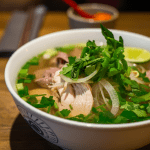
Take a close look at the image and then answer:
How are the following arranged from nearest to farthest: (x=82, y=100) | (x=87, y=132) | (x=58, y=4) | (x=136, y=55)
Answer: (x=87, y=132) → (x=82, y=100) → (x=136, y=55) → (x=58, y=4)

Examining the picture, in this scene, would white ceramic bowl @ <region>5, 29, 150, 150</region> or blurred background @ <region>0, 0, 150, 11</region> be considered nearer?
white ceramic bowl @ <region>5, 29, 150, 150</region>

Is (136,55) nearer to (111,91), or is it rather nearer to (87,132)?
(111,91)

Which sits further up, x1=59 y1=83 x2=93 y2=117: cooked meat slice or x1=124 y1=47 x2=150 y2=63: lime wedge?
x1=124 y1=47 x2=150 y2=63: lime wedge

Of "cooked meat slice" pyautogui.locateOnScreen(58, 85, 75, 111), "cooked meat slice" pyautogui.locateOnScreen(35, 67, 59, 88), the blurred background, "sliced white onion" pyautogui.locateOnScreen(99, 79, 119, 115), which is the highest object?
"sliced white onion" pyautogui.locateOnScreen(99, 79, 119, 115)

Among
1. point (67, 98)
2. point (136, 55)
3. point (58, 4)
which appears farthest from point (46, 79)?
point (58, 4)

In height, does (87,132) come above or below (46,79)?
above

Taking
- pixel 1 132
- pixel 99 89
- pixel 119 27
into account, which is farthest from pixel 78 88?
pixel 119 27

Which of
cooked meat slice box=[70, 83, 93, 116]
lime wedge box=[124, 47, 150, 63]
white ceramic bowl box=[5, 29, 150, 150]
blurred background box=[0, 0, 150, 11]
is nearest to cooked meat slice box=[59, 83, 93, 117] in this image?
cooked meat slice box=[70, 83, 93, 116]

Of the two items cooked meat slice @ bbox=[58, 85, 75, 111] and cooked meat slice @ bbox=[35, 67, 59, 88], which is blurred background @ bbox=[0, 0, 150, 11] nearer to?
cooked meat slice @ bbox=[35, 67, 59, 88]

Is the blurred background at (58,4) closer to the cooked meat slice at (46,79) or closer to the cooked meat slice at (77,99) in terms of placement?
the cooked meat slice at (46,79)
